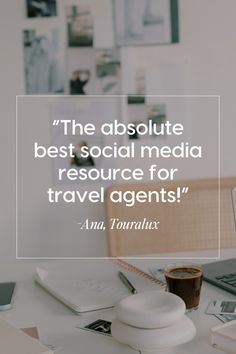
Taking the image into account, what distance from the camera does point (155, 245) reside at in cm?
182

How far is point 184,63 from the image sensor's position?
210 cm

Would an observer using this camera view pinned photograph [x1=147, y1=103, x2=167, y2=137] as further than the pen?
Yes

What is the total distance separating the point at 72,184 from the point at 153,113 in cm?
39

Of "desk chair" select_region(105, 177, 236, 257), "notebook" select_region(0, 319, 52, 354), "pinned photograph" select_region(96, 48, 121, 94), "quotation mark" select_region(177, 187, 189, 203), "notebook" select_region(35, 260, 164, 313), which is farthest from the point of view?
"pinned photograph" select_region(96, 48, 121, 94)

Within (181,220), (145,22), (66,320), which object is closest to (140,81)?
(145,22)

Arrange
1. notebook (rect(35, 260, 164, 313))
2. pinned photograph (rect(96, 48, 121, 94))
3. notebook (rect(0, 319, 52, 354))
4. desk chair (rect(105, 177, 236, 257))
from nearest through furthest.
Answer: notebook (rect(0, 319, 52, 354)) < notebook (rect(35, 260, 164, 313)) < desk chair (rect(105, 177, 236, 257)) < pinned photograph (rect(96, 48, 121, 94))

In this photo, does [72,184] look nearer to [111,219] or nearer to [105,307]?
[111,219]

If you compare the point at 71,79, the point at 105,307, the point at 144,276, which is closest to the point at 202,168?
the point at 71,79

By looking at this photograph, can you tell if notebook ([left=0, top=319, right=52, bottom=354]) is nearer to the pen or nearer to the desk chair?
the pen

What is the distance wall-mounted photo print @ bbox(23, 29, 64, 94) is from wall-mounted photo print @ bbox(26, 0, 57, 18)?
6cm

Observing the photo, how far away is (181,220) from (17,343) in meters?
1.14

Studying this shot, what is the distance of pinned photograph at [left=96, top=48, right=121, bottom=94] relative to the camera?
2.05m

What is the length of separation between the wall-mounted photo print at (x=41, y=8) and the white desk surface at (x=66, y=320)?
1.04 m

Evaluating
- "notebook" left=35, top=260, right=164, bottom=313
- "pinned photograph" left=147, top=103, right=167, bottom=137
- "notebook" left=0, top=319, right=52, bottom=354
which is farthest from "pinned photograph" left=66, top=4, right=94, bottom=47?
"notebook" left=0, top=319, right=52, bottom=354
